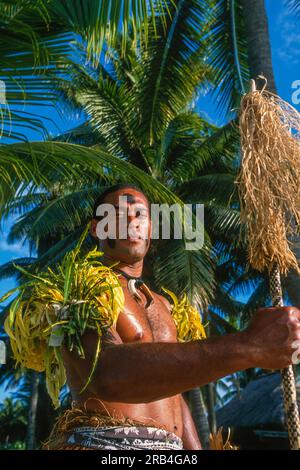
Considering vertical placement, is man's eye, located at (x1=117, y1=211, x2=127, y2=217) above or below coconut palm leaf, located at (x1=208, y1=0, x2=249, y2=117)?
below

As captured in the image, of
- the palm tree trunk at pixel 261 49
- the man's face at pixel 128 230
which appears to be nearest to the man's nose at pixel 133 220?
the man's face at pixel 128 230

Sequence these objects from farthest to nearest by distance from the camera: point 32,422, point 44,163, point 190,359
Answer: point 32,422 → point 44,163 → point 190,359

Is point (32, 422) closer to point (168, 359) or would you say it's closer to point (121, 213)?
point (121, 213)

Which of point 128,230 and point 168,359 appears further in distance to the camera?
point 128,230

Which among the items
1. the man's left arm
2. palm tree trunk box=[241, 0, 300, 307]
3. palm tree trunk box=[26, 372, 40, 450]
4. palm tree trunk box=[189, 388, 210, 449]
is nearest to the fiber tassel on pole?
the man's left arm

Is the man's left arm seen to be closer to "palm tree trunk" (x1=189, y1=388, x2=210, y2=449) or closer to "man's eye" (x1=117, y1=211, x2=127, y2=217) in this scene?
"man's eye" (x1=117, y1=211, x2=127, y2=217)

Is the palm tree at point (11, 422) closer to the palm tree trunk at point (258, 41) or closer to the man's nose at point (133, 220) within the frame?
the palm tree trunk at point (258, 41)

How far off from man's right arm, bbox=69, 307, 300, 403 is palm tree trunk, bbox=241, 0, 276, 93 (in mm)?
4906

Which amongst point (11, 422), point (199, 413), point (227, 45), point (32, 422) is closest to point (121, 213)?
point (227, 45)

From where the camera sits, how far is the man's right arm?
1473mm

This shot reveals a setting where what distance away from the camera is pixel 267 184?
70.7 inches

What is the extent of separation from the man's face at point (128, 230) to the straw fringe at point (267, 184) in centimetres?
71

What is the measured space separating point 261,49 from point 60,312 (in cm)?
519
